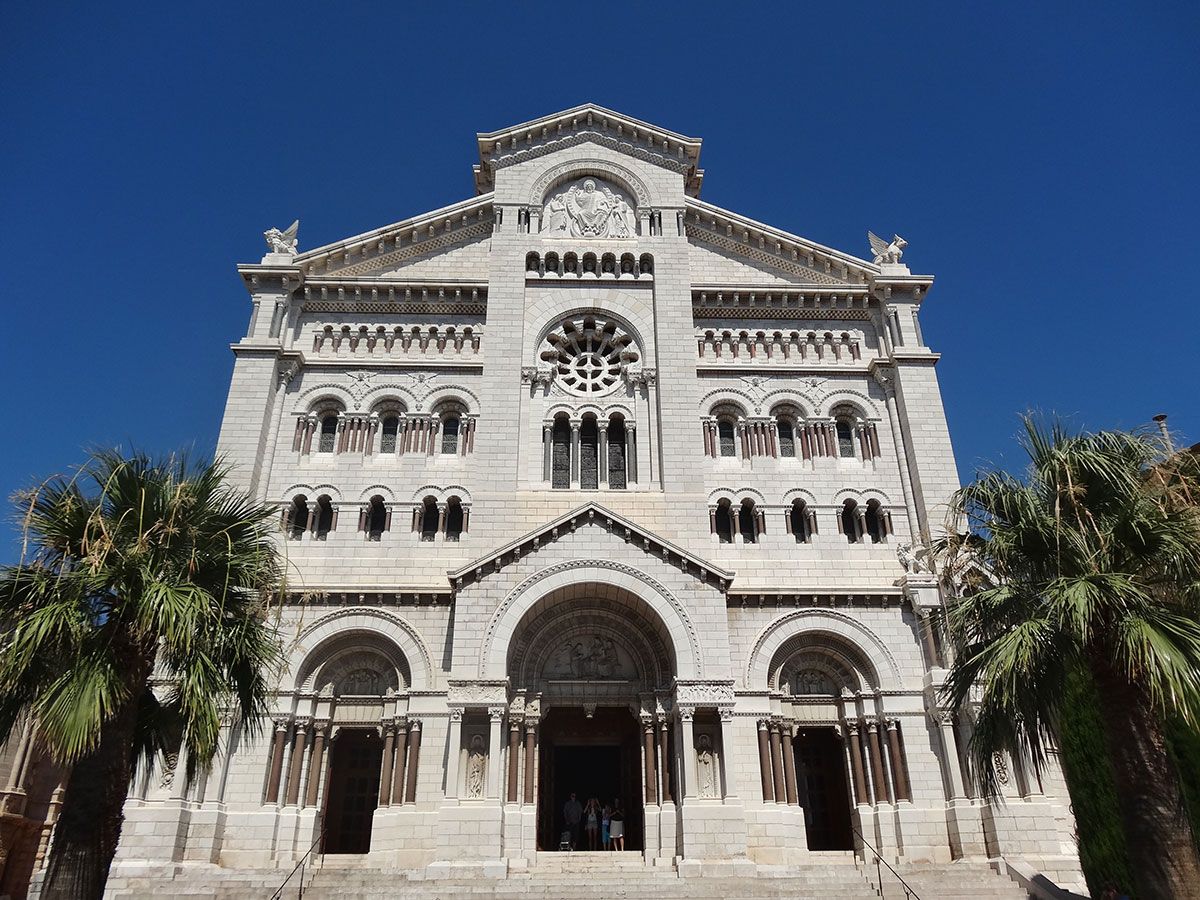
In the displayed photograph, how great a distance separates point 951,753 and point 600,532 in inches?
419

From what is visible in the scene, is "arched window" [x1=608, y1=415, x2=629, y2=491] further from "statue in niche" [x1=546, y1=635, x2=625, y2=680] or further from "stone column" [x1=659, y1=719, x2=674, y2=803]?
"stone column" [x1=659, y1=719, x2=674, y2=803]

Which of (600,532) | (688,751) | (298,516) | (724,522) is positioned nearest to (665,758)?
(688,751)

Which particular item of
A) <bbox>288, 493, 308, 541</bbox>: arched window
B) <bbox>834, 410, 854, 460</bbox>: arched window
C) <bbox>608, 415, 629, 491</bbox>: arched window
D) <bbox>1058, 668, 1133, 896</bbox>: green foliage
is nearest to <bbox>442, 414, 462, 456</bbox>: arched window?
<bbox>288, 493, 308, 541</bbox>: arched window

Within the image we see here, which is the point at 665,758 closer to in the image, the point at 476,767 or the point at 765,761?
the point at 765,761

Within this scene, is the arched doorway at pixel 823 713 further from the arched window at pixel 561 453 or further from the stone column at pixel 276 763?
the stone column at pixel 276 763

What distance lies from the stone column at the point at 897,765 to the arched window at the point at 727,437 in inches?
361

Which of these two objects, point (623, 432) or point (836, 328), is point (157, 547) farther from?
point (836, 328)

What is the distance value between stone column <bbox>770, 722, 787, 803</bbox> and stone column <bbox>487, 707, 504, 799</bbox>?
7134mm

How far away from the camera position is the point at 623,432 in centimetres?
2680

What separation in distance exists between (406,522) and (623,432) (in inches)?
289

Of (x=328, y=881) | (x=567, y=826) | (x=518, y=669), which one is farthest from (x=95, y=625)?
(x=567, y=826)

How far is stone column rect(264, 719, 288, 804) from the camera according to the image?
21.3m

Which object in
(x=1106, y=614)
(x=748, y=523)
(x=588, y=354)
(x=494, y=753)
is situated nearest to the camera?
(x=1106, y=614)

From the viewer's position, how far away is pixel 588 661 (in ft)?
76.6
